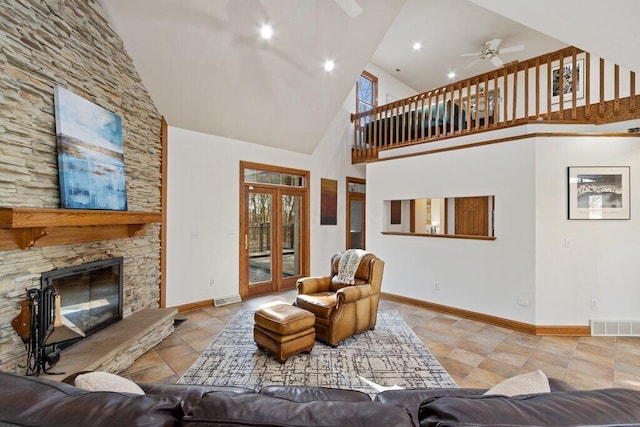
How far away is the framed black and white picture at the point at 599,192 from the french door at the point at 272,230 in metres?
4.26

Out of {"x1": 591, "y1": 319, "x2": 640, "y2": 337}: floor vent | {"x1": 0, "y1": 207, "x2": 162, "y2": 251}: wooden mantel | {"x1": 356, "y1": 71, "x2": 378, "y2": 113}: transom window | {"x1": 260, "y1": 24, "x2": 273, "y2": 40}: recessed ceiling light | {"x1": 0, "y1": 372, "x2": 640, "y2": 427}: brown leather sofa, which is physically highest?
{"x1": 356, "y1": 71, "x2": 378, "y2": 113}: transom window

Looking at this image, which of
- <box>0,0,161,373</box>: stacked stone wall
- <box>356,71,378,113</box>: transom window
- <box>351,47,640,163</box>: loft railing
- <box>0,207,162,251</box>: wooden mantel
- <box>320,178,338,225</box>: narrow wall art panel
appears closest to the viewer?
<box>0,207,162,251</box>: wooden mantel

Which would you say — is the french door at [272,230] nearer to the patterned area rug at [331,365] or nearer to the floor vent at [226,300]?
the floor vent at [226,300]

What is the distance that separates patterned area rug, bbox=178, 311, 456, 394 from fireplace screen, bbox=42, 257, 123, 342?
44.8 inches

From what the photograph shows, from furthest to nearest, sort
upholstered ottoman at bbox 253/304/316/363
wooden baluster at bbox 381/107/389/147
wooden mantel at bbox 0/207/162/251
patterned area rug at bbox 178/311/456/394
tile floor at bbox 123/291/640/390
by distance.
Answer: wooden baluster at bbox 381/107/389/147
upholstered ottoman at bbox 253/304/316/363
tile floor at bbox 123/291/640/390
patterned area rug at bbox 178/311/456/394
wooden mantel at bbox 0/207/162/251

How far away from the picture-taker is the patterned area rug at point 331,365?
2506 mm

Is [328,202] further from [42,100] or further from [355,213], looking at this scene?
[42,100]

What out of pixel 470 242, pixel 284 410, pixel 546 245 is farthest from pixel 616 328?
pixel 284 410

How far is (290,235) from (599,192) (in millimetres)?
4745

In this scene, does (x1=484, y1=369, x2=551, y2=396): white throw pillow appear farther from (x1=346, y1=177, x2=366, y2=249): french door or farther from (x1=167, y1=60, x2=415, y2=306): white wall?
(x1=346, y1=177, x2=366, y2=249): french door

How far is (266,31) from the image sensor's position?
3.71 meters

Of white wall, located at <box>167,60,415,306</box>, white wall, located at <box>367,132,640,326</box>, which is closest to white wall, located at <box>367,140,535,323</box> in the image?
white wall, located at <box>367,132,640,326</box>

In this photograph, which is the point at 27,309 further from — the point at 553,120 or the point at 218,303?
the point at 553,120

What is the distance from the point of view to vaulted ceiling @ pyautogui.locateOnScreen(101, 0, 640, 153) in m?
3.27
